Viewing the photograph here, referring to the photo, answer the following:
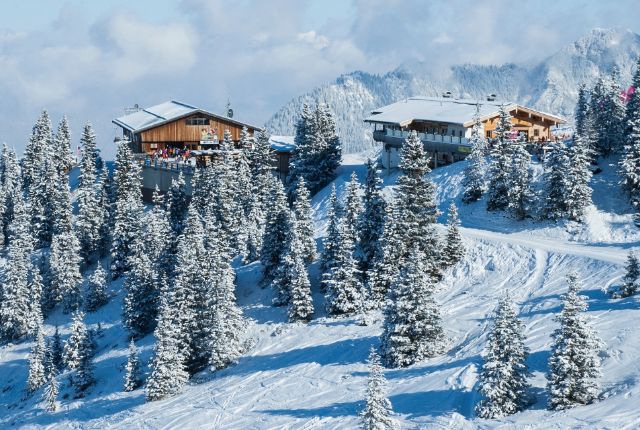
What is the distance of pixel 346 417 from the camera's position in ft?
125

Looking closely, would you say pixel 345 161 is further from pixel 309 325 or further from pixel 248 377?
pixel 248 377

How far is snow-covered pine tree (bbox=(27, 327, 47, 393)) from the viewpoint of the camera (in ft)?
188

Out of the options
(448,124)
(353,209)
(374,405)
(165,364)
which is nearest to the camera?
(374,405)

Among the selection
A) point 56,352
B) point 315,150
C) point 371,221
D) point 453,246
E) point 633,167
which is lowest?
point 56,352

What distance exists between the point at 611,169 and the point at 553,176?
34.5 ft

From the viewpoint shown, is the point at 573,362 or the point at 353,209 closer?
the point at 573,362

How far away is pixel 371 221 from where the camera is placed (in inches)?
2130

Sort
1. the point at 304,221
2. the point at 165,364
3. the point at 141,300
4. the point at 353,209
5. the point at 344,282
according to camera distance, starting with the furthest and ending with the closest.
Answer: the point at 141,300
the point at 304,221
the point at 353,209
the point at 344,282
the point at 165,364

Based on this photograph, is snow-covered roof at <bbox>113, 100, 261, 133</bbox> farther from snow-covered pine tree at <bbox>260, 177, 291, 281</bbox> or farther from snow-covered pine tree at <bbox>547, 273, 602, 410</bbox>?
snow-covered pine tree at <bbox>547, 273, 602, 410</bbox>

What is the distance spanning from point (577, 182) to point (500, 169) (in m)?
6.29

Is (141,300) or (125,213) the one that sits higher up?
(125,213)

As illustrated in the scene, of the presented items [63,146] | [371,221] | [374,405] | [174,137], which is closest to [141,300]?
[371,221]

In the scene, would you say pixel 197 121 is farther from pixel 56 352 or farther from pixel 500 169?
pixel 500 169

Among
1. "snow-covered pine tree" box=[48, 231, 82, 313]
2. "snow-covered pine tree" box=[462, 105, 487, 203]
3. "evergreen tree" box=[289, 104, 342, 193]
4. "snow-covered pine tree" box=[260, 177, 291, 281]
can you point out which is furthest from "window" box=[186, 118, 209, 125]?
"snow-covered pine tree" box=[462, 105, 487, 203]
